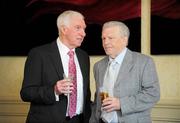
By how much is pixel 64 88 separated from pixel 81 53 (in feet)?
2.03

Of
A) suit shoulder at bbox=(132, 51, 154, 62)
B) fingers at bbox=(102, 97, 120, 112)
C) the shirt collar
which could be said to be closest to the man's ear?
the shirt collar

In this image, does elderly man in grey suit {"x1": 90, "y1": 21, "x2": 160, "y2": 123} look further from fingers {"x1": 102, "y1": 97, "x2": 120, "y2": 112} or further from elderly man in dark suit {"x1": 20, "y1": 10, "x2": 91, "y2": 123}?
elderly man in dark suit {"x1": 20, "y1": 10, "x2": 91, "y2": 123}

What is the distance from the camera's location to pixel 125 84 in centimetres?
228

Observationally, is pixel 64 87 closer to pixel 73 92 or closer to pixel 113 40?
pixel 73 92

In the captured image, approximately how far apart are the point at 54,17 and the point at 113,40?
54.6 inches

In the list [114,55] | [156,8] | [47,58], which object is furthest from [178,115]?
[47,58]

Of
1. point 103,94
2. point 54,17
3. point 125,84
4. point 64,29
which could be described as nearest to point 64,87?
point 103,94

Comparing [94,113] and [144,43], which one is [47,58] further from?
[144,43]

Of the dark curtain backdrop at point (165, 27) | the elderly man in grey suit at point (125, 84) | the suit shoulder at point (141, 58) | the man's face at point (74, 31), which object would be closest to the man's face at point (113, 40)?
the elderly man in grey suit at point (125, 84)

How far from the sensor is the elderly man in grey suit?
2256 millimetres

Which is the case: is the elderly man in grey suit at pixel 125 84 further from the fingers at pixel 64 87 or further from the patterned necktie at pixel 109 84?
the fingers at pixel 64 87

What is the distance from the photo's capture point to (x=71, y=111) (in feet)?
8.23

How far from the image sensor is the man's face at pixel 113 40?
233cm

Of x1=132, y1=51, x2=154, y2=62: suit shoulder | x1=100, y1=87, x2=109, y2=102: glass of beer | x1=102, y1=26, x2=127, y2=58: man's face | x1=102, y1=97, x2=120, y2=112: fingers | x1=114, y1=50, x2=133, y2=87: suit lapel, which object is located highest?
x1=102, y1=26, x2=127, y2=58: man's face
